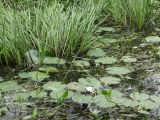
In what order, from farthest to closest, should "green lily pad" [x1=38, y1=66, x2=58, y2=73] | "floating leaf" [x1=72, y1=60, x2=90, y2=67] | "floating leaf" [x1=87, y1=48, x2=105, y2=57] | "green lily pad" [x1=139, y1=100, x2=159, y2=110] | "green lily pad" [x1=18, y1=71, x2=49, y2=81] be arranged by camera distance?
1. "floating leaf" [x1=87, y1=48, x2=105, y2=57]
2. "floating leaf" [x1=72, y1=60, x2=90, y2=67]
3. "green lily pad" [x1=38, y1=66, x2=58, y2=73]
4. "green lily pad" [x1=18, y1=71, x2=49, y2=81]
5. "green lily pad" [x1=139, y1=100, x2=159, y2=110]

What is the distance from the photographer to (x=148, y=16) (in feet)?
11.8

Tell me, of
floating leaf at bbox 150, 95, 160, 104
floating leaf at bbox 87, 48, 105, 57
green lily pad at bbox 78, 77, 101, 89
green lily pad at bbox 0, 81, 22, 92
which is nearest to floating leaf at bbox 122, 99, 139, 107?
floating leaf at bbox 150, 95, 160, 104

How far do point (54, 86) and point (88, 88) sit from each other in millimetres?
216

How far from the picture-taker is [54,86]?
7.55 feet

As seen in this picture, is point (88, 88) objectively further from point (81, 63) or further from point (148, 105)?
point (81, 63)

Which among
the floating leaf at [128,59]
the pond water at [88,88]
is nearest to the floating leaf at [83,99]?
the pond water at [88,88]

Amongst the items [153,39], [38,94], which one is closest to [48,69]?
[38,94]

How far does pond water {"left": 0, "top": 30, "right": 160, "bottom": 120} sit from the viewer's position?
6.75 ft

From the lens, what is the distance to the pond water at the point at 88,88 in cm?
206

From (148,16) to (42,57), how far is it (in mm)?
1393

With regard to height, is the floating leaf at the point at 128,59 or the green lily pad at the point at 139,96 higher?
the floating leaf at the point at 128,59

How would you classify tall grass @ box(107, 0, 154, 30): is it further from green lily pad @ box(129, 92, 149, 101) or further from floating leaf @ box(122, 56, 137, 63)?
green lily pad @ box(129, 92, 149, 101)

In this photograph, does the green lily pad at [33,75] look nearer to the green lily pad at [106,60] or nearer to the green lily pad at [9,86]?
the green lily pad at [9,86]

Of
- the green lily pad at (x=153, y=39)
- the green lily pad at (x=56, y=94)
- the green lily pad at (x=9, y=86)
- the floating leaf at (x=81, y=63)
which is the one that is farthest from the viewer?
the green lily pad at (x=153, y=39)
